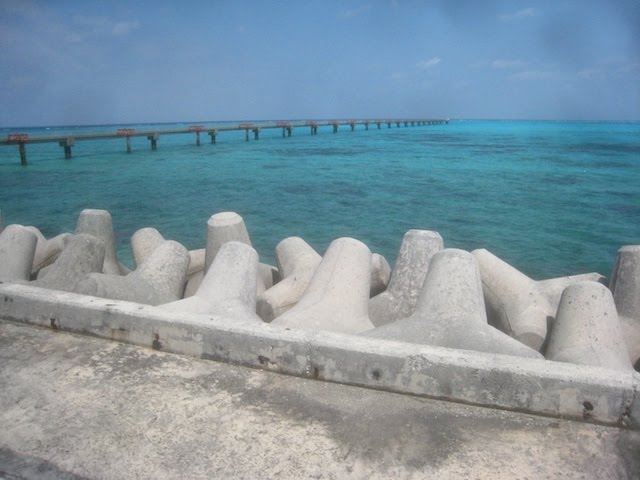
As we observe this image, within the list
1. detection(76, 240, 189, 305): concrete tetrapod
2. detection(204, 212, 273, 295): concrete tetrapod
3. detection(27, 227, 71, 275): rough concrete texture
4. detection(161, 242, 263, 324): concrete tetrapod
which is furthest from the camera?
detection(27, 227, 71, 275): rough concrete texture

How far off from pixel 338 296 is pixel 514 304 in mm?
1660

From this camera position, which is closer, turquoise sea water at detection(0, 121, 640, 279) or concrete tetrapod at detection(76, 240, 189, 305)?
concrete tetrapod at detection(76, 240, 189, 305)

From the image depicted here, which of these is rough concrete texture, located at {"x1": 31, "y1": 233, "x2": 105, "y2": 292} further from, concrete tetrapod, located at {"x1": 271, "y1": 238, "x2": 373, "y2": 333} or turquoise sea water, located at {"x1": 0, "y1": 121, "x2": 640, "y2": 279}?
turquoise sea water, located at {"x1": 0, "y1": 121, "x2": 640, "y2": 279}

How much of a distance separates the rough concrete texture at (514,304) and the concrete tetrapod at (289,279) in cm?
161

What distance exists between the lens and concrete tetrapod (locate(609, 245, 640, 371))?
A: 3.71 meters

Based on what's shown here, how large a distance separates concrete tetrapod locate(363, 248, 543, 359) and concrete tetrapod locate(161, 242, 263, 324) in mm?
904

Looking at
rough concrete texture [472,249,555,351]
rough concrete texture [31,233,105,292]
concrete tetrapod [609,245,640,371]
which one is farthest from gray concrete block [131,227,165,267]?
concrete tetrapod [609,245,640,371]

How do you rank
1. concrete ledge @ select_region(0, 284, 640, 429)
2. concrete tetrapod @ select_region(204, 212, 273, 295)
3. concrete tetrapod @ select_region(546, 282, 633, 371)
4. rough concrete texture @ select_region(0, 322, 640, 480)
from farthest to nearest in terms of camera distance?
concrete tetrapod @ select_region(204, 212, 273, 295), concrete tetrapod @ select_region(546, 282, 633, 371), concrete ledge @ select_region(0, 284, 640, 429), rough concrete texture @ select_region(0, 322, 640, 480)

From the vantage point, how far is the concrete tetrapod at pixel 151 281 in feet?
11.9

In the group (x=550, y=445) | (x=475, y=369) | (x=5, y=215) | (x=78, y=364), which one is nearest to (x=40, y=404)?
(x=78, y=364)

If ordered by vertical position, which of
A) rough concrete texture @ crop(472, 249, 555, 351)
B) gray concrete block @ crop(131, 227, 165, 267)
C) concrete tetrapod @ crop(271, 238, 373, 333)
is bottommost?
rough concrete texture @ crop(472, 249, 555, 351)

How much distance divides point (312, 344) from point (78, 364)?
3.65ft

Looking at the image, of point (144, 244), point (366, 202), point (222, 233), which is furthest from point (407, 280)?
point (366, 202)

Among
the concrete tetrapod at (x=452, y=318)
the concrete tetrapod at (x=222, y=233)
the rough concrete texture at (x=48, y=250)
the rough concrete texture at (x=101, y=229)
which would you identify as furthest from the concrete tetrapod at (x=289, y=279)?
the rough concrete texture at (x=48, y=250)
